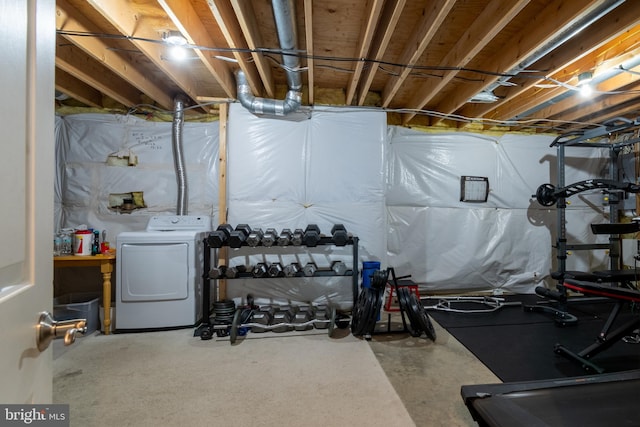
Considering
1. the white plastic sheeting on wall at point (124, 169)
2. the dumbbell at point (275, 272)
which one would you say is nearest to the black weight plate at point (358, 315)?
the dumbbell at point (275, 272)

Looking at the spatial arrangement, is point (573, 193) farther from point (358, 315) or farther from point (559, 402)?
point (358, 315)

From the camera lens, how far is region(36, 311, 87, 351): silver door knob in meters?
0.57

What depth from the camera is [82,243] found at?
2518mm

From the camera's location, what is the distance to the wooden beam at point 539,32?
1.60 metres

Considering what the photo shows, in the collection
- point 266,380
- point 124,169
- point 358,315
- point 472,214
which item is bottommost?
point 266,380

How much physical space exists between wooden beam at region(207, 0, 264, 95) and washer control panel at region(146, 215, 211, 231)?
156 cm

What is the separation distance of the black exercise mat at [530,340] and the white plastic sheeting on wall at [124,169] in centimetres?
308

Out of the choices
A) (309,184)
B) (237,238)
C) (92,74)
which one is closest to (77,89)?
(92,74)

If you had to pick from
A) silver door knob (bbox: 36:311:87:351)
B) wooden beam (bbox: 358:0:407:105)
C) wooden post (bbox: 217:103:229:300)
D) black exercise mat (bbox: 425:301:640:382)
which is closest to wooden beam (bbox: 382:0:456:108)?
wooden beam (bbox: 358:0:407:105)

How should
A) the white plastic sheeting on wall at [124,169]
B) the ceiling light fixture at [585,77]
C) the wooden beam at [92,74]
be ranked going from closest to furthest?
the wooden beam at [92,74] < the ceiling light fixture at [585,77] < the white plastic sheeting on wall at [124,169]

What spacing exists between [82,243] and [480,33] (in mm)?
3829

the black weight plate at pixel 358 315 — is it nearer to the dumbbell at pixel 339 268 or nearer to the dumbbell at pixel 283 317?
the dumbbell at pixel 339 268

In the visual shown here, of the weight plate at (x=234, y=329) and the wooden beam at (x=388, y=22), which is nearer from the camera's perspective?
the wooden beam at (x=388, y=22)

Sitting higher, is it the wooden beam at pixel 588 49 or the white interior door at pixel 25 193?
the wooden beam at pixel 588 49
